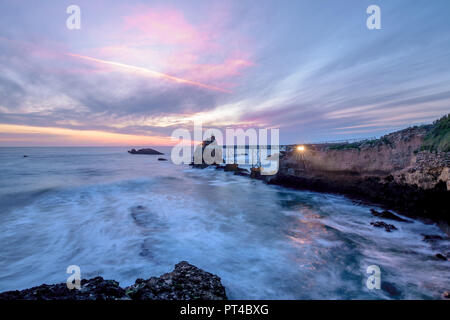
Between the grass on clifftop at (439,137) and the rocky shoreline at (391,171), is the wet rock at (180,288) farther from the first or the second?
the grass on clifftop at (439,137)

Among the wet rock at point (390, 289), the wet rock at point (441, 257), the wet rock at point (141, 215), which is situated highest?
the wet rock at point (441, 257)

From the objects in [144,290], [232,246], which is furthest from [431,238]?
[144,290]

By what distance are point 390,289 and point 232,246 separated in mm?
6063

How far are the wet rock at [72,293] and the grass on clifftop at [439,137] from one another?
18524mm

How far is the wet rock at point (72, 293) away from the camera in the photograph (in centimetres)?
352

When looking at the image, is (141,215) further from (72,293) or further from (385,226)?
(385,226)

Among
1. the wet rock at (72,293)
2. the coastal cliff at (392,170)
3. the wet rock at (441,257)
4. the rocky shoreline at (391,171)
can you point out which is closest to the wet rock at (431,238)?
the rocky shoreline at (391,171)

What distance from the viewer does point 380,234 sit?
950 centimetres

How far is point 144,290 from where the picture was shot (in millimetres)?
4242

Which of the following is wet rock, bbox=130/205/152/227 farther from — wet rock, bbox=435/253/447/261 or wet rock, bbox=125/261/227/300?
wet rock, bbox=435/253/447/261

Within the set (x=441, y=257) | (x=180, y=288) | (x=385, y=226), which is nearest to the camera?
(x=180, y=288)
